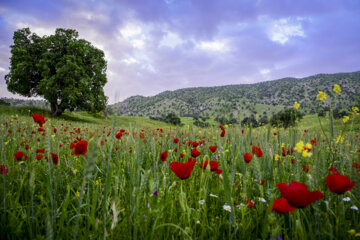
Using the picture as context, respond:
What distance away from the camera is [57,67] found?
80.9ft

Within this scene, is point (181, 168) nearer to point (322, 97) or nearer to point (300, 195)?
point (300, 195)

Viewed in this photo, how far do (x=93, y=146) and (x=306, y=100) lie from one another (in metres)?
122

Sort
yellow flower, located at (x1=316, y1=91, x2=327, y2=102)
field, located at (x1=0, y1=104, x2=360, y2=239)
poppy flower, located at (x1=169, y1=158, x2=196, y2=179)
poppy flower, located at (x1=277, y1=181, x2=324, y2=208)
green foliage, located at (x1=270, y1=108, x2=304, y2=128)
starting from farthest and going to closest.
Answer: green foliage, located at (x1=270, y1=108, x2=304, y2=128) < yellow flower, located at (x1=316, y1=91, x2=327, y2=102) < poppy flower, located at (x1=169, y1=158, x2=196, y2=179) < field, located at (x1=0, y1=104, x2=360, y2=239) < poppy flower, located at (x1=277, y1=181, x2=324, y2=208)

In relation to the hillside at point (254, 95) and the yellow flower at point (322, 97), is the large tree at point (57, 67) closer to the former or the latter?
the yellow flower at point (322, 97)

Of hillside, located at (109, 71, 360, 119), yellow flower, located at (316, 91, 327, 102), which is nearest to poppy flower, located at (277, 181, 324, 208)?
yellow flower, located at (316, 91, 327, 102)

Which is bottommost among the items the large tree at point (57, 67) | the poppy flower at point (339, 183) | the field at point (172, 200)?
the field at point (172, 200)

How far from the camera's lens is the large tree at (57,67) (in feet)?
77.5

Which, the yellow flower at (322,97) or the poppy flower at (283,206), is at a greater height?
the yellow flower at (322,97)

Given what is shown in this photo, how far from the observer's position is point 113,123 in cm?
94

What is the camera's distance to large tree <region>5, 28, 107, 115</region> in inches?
930

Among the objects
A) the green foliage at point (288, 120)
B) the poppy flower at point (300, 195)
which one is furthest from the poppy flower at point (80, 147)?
the green foliage at point (288, 120)

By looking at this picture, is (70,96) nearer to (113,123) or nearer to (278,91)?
(113,123)

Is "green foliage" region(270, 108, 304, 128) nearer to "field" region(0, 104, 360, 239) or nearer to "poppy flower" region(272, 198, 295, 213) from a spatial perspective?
"field" region(0, 104, 360, 239)

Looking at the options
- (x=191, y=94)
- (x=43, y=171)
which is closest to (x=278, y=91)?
(x=191, y=94)
